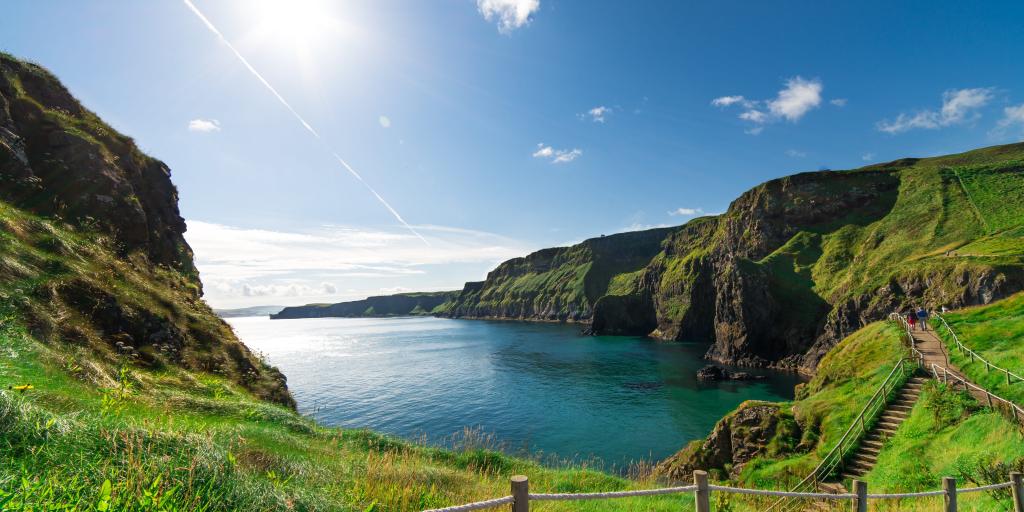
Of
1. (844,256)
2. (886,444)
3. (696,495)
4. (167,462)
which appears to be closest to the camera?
(167,462)

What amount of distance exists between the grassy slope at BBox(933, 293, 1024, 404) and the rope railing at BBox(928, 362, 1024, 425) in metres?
0.53

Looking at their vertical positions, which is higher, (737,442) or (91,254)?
(91,254)

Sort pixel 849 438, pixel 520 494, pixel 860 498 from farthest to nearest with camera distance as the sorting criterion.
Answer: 1. pixel 849 438
2. pixel 860 498
3. pixel 520 494

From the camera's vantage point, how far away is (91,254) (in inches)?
822

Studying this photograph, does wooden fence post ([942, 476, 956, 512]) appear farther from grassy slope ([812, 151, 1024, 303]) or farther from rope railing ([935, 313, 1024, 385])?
grassy slope ([812, 151, 1024, 303])

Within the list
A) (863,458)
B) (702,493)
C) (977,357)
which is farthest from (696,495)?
(977,357)

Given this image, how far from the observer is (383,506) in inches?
321

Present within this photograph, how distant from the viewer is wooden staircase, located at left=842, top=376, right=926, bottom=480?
19.6 metres

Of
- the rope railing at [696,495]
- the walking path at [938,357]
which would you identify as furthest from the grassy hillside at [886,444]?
the rope railing at [696,495]

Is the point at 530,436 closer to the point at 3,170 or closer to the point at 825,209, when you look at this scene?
the point at 3,170

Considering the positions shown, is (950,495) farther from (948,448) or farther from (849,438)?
(849,438)

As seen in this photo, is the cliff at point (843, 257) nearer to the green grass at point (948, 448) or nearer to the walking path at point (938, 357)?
the walking path at point (938, 357)

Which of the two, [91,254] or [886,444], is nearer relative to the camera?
[886,444]

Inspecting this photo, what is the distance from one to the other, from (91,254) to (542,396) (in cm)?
4928
